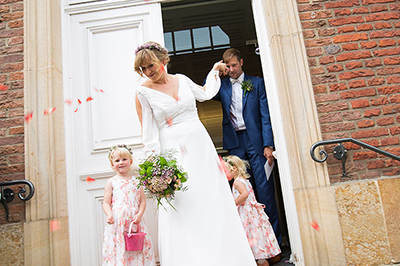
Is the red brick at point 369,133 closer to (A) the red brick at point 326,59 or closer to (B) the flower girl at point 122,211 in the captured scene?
(A) the red brick at point 326,59

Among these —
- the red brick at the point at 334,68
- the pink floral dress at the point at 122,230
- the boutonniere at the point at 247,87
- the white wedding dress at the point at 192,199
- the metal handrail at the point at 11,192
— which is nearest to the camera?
the white wedding dress at the point at 192,199

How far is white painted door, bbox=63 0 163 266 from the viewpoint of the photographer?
353 cm

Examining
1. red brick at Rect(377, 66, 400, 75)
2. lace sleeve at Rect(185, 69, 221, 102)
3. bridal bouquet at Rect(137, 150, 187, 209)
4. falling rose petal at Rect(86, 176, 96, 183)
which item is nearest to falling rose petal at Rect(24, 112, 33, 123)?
falling rose petal at Rect(86, 176, 96, 183)

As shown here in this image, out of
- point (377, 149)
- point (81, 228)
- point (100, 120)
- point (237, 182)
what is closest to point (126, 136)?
point (100, 120)

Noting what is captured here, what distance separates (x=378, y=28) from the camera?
3.65 metres

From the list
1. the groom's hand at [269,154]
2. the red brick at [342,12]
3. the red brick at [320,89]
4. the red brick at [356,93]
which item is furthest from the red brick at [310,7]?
the groom's hand at [269,154]

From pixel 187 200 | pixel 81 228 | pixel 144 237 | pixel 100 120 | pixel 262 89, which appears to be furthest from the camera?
pixel 262 89

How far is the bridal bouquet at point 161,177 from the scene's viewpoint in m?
2.68

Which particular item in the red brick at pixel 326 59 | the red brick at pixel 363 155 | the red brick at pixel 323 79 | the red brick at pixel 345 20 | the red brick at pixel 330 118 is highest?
the red brick at pixel 345 20

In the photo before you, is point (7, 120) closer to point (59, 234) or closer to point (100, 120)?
point (100, 120)

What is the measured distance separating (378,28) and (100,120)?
9.88 feet

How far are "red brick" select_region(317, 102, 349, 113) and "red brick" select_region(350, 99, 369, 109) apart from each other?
0.22ft

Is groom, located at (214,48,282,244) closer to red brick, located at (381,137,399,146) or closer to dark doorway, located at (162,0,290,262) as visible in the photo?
dark doorway, located at (162,0,290,262)

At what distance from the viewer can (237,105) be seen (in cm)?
459
